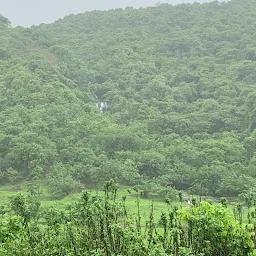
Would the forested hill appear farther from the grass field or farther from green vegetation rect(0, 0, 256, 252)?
the grass field

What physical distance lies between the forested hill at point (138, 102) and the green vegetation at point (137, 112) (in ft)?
0.33

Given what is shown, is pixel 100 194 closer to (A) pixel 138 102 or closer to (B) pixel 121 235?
(B) pixel 121 235

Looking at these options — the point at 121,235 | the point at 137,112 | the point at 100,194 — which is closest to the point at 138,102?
the point at 137,112

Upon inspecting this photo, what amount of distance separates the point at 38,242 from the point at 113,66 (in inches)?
1788

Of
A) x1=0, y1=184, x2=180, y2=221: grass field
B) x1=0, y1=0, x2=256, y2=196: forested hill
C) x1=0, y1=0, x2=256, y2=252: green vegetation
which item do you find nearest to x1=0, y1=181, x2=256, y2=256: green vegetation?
x1=0, y1=0, x2=256, y2=252: green vegetation

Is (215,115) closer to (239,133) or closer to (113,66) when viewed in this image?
(239,133)

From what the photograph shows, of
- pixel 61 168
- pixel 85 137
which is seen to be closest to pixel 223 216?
pixel 61 168

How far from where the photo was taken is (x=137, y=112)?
37.0 m

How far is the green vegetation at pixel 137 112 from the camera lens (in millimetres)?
23859

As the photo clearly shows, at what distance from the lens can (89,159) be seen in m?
26.7

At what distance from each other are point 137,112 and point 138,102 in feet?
9.34

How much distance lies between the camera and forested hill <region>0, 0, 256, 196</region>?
1016 inches

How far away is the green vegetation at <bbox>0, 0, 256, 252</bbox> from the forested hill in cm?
10

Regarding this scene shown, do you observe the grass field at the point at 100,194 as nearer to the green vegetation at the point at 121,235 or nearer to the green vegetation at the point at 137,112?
the green vegetation at the point at 137,112
